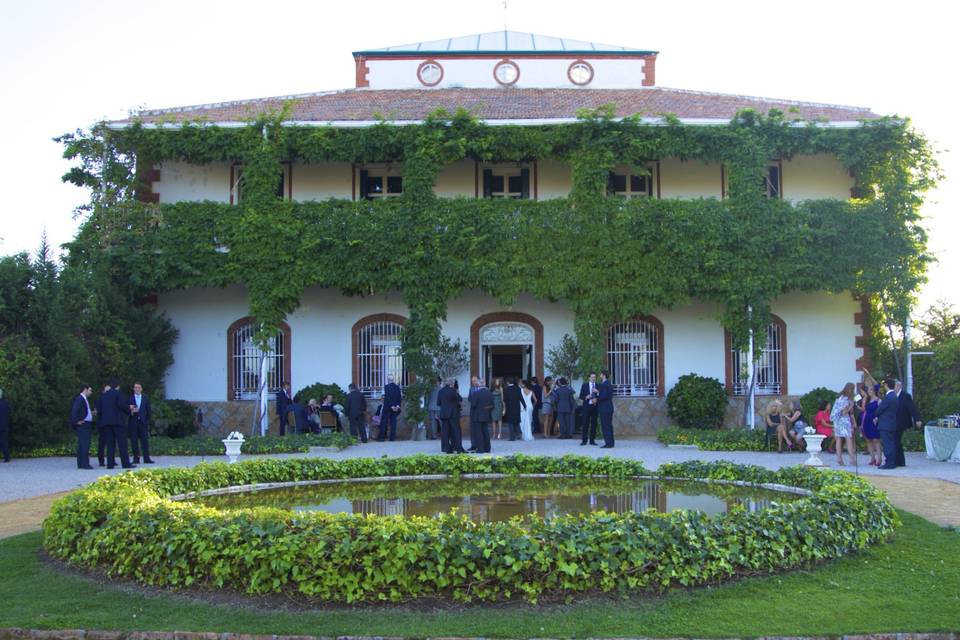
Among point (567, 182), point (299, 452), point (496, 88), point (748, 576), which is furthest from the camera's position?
point (496, 88)

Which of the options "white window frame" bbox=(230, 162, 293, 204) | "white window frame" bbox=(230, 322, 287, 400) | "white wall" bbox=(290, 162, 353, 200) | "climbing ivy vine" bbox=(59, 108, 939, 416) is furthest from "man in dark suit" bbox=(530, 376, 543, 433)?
"white window frame" bbox=(230, 162, 293, 204)

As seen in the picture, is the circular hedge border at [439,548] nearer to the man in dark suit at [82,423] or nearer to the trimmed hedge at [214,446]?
the man in dark suit at [82,423]

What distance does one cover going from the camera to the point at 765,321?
21.9 metres

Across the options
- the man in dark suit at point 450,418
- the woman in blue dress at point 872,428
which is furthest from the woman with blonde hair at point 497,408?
the woman in blue dress at point 872,428

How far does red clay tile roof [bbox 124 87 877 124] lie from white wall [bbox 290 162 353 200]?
4.09 ft

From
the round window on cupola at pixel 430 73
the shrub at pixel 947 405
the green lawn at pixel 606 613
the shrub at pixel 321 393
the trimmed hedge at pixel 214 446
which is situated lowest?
the green lawn at pixel 606 613

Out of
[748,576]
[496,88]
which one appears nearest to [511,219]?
[496,88]

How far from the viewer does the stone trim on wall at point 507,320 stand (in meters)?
22.8

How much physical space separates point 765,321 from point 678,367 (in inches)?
93.0

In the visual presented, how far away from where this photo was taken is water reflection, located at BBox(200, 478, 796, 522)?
9.84 m

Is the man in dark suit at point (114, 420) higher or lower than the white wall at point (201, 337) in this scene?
lower

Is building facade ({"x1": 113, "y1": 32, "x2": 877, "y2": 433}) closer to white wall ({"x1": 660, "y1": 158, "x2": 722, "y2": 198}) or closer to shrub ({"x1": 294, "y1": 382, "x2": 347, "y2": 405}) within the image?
white wall ({"x1": 660, "y1": 158, "x2": 722, "y2": 198})

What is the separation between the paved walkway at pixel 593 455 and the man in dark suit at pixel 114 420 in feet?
1.34

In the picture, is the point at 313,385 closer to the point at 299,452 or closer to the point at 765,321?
the point at 299,452
